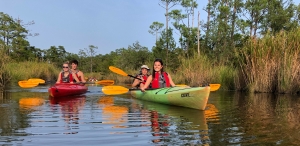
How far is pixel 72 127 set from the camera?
4.28m

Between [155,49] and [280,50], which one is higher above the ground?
[155,49]

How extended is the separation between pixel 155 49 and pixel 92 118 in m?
21.4

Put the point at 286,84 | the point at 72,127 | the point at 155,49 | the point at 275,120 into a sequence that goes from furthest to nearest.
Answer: the point at 155,49 < the point at 286,84 < the point at 275,120 < the point at 72,127

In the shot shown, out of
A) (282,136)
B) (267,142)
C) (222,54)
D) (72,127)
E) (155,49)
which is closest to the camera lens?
(267,142)

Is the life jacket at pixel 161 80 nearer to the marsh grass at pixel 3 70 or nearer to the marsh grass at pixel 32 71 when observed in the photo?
the marsh grass at pixel 3 70

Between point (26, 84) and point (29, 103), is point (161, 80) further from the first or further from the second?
point (26, 84)

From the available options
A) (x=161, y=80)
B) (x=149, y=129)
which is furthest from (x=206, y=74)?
(x=149, y=129)

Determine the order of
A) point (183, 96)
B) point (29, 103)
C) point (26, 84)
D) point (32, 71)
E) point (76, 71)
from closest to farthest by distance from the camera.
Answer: point (183, 96)
point (29, 103)
point (26, 84)
point (76, 71)
point (32, 71)

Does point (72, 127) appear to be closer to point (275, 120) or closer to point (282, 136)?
point (282, 136)

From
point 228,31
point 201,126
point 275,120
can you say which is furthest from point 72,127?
point 228,31

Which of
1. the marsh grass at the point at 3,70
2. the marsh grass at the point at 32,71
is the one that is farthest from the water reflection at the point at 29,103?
the marsh grass at the point at 32,71

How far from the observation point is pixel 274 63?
404 inches

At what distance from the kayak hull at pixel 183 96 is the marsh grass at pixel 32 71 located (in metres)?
11.7

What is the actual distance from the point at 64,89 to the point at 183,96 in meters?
4.56
